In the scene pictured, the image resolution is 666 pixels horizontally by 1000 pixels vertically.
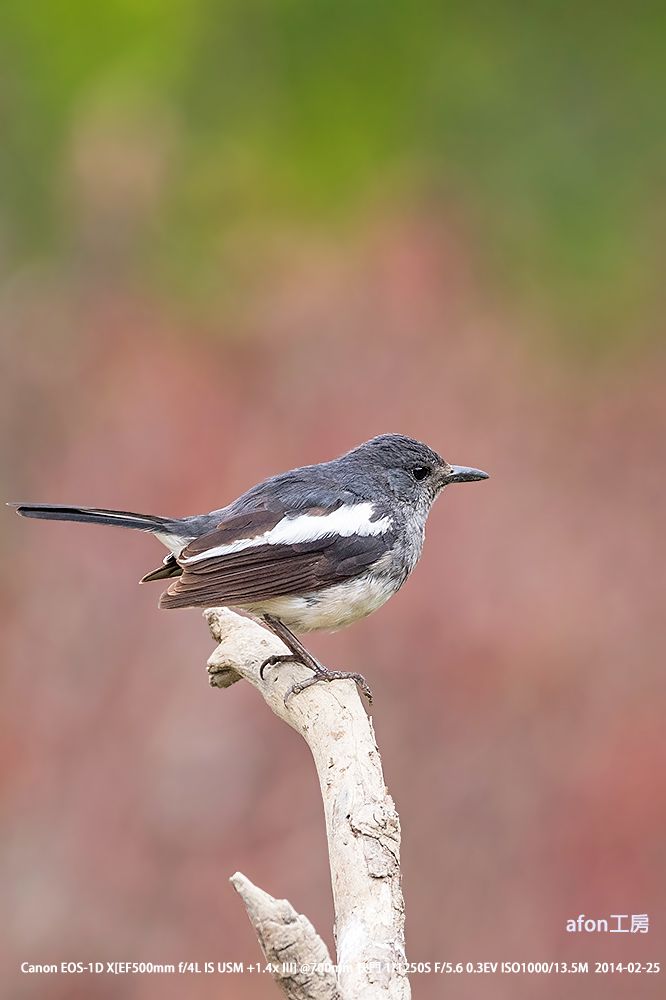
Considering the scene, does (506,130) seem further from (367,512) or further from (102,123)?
(367,512)

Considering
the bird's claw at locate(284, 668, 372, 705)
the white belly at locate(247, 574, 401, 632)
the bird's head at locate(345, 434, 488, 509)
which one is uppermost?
the bird's head at locate(345, 434, 488, 509)

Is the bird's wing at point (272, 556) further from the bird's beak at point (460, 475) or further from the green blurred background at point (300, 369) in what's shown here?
the green blurred background at point (300, 369)

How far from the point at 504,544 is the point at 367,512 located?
4094 mm

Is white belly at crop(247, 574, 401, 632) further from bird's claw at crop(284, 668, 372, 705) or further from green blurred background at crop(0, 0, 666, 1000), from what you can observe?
green blurred background at crop(0, 0, 666, 1000)

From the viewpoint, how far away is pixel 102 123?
9.51 meters

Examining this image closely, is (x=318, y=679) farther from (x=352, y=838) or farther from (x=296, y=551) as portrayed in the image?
(x=352, y=838)

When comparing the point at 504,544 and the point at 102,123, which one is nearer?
the point at 504,544

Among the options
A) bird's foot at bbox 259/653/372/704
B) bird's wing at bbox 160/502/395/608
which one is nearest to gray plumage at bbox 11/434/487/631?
bird's wing at bbox 160/502/395/608

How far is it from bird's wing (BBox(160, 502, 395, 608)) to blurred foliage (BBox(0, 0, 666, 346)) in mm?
5330

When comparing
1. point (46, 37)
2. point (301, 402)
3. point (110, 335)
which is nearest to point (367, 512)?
point (301, 402)

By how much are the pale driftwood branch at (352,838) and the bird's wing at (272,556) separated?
12.7 inches

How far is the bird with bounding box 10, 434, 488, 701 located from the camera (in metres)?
3.98

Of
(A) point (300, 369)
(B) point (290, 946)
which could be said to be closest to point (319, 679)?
(B) point (290, 946)

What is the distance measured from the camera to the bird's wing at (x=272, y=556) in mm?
3930
